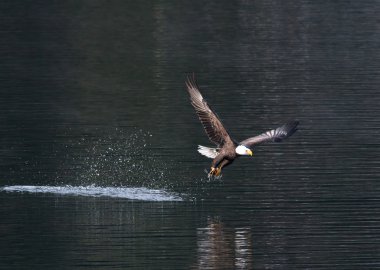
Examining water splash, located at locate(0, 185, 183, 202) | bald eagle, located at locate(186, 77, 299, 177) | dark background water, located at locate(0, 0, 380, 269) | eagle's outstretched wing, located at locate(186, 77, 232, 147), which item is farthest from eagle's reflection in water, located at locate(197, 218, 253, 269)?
water splash, located at locate(0, 185, 183, 202)

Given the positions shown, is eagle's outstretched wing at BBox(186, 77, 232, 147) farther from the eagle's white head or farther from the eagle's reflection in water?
the eagle's reflection in water

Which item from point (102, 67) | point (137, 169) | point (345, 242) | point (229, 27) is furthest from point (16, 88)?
point (345, 242)

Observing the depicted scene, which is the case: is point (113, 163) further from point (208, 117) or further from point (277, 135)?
point (277, 135)

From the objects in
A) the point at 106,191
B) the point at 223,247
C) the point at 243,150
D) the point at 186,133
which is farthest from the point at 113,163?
the point at 223,247

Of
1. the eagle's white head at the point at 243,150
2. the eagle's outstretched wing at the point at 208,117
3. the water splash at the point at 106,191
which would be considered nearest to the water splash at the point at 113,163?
the water splash at the point at 106,191

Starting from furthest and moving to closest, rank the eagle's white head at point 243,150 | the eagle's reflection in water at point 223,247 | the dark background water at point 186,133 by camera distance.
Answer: the eagle's white head at point 243,150
the dark background water at point 186,133
the eagle's reflection in water at point 223,247

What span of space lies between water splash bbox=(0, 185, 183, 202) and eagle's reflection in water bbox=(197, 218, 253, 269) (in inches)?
88.7

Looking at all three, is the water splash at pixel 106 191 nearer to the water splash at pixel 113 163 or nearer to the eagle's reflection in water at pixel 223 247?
the water splash at pixel 113 163

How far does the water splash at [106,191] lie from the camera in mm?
25984

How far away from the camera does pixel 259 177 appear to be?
91.2 ft

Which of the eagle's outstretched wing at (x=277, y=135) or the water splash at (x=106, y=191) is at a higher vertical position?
the eagle's outstretched wing at (x=277, y=135)

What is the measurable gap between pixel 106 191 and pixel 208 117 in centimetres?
360

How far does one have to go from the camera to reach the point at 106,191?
26703 millimetres

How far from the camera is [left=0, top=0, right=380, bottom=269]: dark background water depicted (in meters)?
22.4
